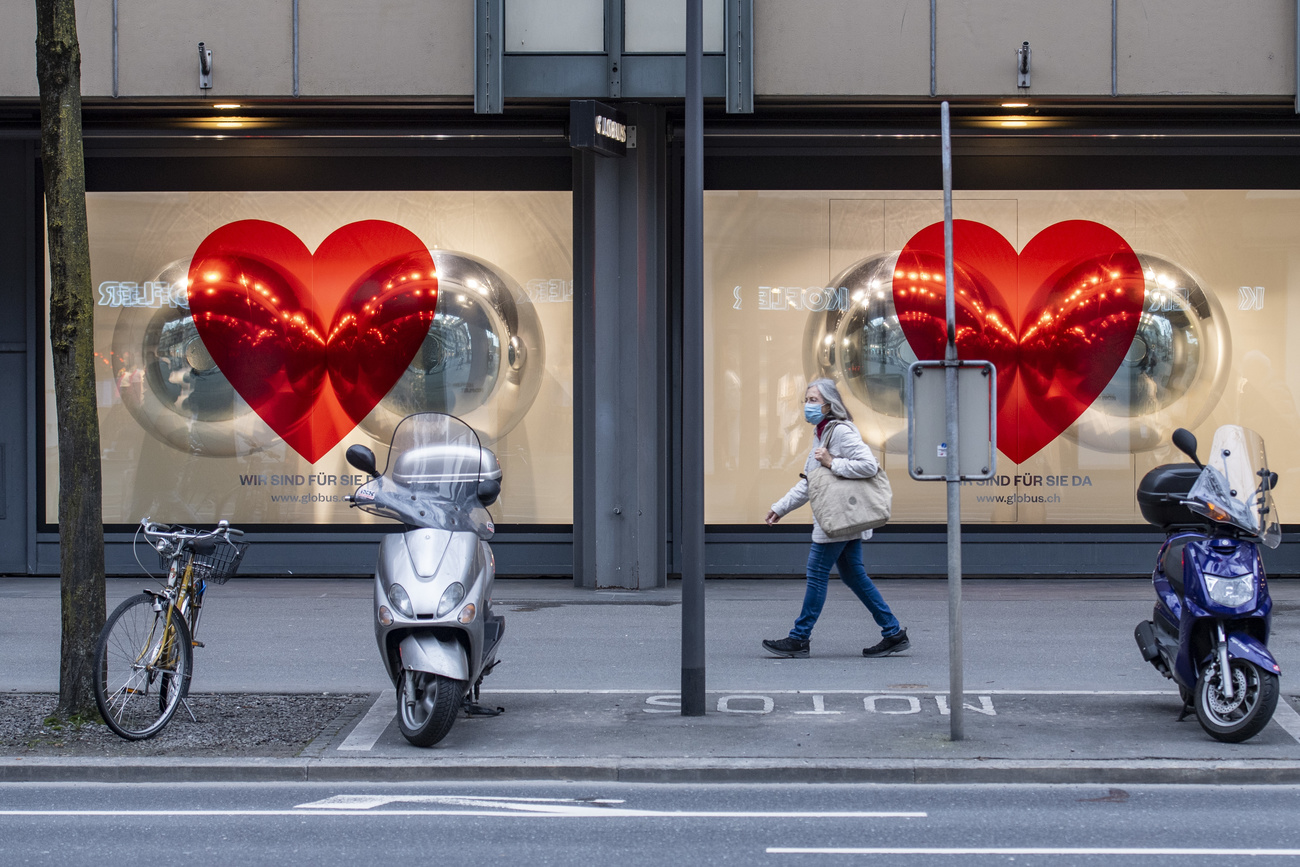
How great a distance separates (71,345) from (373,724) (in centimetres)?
268

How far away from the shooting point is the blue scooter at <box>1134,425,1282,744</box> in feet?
21.3

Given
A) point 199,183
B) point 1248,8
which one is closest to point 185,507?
point 199,183

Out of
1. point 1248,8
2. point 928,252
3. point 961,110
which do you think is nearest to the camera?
point 1248,8

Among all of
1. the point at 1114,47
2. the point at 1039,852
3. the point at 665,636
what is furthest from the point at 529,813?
the point at 1114,47

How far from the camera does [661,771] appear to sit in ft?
20.5

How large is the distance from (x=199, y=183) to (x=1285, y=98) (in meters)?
10.3

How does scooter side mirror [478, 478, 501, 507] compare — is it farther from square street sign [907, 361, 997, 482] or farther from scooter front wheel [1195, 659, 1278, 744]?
scooter front wheel [1195, 659, 1278, 744]

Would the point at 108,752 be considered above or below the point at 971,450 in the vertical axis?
below

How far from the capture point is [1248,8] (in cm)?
1123

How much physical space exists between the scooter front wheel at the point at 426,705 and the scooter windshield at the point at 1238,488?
3997 mm

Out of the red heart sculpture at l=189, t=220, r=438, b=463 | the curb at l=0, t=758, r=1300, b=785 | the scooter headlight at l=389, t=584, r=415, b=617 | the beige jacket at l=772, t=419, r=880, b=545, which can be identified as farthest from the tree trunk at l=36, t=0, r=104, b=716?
the red heart sculpture at l=189, t=220, r=438, b=463

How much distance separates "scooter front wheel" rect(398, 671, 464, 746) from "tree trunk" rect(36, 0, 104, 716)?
186 centimetres

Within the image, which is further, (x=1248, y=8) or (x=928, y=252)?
(x=928, y=252)

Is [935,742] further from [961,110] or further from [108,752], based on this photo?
[961,110]
